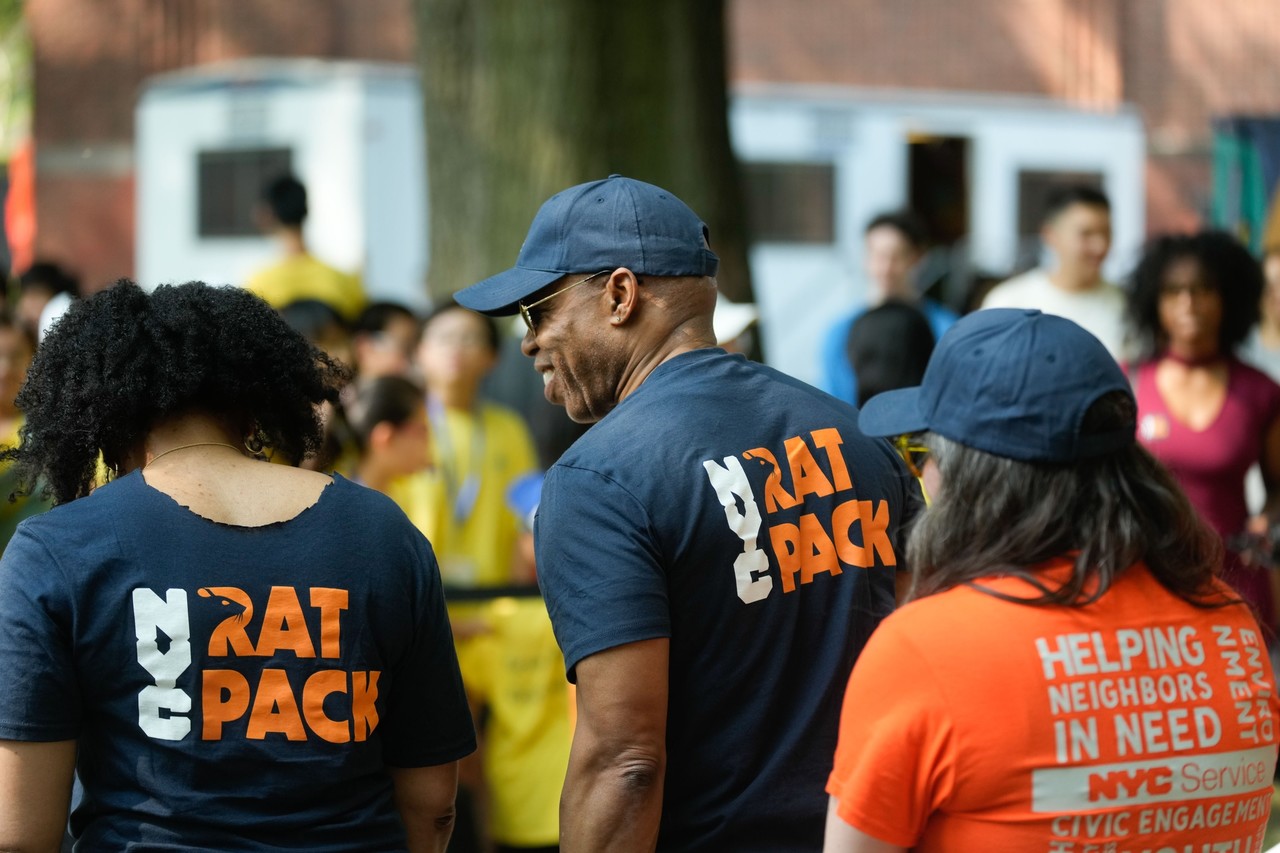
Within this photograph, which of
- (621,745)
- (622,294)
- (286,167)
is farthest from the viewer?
(286,167)

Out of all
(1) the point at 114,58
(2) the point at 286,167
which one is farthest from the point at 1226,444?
(1) the point at 114,58

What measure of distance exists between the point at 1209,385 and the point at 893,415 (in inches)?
136

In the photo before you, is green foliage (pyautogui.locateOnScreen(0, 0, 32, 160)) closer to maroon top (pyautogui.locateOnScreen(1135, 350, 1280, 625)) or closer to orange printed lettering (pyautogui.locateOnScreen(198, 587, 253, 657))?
maroon top (pyautogui.locateOnScreen(1135, 350, 1280, 625))

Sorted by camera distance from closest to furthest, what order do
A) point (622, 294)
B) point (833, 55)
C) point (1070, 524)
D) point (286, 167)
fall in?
point (1070, 524) < point (622, 294) < point (286, 167) < point (833, 55)

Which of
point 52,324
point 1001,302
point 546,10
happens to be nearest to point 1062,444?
point 52,324

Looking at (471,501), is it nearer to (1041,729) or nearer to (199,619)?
(199,619)

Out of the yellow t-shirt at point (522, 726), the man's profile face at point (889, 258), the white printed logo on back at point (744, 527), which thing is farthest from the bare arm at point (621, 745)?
the man's profile face at point (889, 258)

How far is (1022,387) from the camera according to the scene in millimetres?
2020

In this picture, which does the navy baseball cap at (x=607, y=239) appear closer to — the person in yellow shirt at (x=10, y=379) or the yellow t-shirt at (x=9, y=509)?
the yellow t-shirt at (x=9, y=509)

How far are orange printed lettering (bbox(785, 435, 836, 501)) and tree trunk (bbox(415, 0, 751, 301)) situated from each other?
4.41 meters

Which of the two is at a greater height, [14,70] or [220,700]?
[14,70]

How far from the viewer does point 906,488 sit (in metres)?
2.58

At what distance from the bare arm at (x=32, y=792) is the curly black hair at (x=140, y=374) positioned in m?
0.44

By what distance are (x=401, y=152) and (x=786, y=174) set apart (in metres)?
3.85
